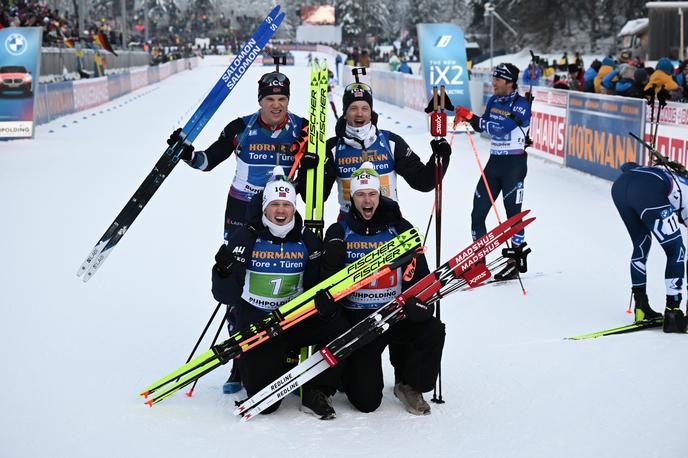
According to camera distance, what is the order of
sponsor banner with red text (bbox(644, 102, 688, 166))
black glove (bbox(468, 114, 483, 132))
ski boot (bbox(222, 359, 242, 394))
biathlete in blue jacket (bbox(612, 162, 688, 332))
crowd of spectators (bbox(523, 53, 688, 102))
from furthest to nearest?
crowd of spectators (bbox(523, 53, 688, 102)) → sponsor banner with red text (bbox(644, 102, 688, 166)) → black glove (bbox(468, 114, 483, 132)) → biathlete in blue jacket (bbox(612, 162, 688, 332)) → ski boot (bbox(222, 359, 242, 394))

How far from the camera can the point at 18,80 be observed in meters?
20.1

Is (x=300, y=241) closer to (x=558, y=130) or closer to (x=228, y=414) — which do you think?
(x=228, y=414)

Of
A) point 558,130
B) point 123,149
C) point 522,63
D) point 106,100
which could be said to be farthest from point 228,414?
point 522,63

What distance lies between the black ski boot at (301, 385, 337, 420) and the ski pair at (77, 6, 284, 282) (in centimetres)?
213

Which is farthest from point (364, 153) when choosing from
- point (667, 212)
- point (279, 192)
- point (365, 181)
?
point (667, 212)

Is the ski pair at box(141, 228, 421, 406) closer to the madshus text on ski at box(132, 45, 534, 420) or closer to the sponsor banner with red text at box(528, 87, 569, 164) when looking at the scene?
the madshus text on ski at box(132, 45, 534, 420)

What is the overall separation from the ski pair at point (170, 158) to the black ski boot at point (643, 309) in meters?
3.45

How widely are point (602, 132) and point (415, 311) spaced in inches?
417

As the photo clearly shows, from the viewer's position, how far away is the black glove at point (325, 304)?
5.09 m

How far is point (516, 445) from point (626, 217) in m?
2.86

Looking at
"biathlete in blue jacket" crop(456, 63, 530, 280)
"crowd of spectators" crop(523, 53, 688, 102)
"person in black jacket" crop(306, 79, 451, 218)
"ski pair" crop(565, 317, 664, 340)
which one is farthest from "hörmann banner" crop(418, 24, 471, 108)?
"person in black jacket" crop(306, 79, 451, 218)

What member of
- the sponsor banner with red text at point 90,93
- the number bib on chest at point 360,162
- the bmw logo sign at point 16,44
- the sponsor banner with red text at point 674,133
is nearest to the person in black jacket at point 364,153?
the number bib on chest at point 360,162

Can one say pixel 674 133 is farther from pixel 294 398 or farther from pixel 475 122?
pixel 294 398

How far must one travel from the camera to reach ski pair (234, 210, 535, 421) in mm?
5191
